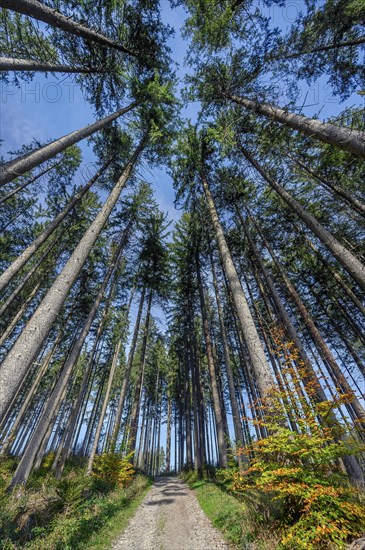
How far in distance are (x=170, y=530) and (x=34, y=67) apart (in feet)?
50.1

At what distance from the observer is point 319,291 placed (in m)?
14.7

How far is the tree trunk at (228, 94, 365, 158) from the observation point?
4.98 meters

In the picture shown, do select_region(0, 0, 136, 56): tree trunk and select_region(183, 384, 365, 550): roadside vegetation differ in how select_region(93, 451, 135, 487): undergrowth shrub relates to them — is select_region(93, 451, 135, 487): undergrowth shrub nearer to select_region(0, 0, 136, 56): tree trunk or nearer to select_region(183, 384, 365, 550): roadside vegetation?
select_region(183, 384, 365, 550): roadside vegetation

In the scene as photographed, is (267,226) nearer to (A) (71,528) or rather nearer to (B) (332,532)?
(B) (332,532)

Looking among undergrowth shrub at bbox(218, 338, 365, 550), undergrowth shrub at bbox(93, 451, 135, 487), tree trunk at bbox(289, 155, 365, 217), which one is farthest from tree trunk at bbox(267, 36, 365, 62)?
undergrowth shrub at bbox(93, 451, 135, 487)

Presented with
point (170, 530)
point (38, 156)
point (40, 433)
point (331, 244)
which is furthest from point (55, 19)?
point (170, 530)

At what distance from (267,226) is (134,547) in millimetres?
14599

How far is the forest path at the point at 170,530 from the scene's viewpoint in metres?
5.07

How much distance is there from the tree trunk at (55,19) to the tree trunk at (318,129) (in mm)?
6246

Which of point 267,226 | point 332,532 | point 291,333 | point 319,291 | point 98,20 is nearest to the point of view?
point 332,532

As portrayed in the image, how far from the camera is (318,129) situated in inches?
227

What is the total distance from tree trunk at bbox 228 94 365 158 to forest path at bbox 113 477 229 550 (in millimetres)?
9339

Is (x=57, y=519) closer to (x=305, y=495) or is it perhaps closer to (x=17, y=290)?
(x=305, y=495)

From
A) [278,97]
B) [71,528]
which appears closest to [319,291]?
[278,97]
